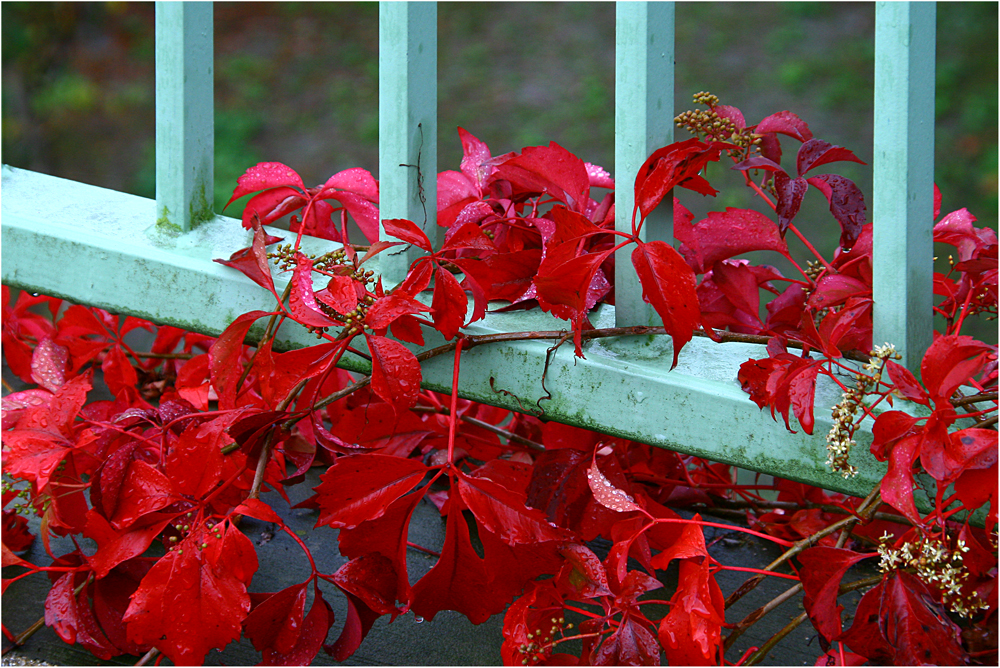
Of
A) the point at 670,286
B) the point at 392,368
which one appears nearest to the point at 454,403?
the point at 392,368

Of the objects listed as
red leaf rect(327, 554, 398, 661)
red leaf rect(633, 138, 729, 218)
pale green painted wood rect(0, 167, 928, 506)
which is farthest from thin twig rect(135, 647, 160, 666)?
red leaf rect(633, 138, 729, 218)

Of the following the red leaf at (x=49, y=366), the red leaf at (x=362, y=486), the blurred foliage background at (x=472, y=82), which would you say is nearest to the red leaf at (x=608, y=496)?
Result: the red leaf at (x=362, y=486)

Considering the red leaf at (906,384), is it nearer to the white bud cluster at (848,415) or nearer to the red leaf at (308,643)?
the white bud cluster at (848,415)

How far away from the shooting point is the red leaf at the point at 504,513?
0.47 metres

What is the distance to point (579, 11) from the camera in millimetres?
4180

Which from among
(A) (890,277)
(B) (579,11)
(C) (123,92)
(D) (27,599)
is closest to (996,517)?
(A) (890,277)

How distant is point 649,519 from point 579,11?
413cm

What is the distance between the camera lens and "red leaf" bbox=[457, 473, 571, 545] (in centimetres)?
47

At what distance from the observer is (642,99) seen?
0.54m

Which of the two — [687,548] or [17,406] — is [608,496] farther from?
[17,406]

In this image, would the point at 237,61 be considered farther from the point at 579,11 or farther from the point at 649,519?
the point at 649,519

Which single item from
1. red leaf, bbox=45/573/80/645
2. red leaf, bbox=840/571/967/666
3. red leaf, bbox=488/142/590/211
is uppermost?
red leaf, bbox=488/142/590/211

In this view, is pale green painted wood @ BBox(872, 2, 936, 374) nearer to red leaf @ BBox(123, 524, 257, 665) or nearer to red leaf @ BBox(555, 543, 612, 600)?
red leaf @ BBox(555, 543, 612, 600)

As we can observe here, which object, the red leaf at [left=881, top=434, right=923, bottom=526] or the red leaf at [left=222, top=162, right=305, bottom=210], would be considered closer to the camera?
the red leaf at [left=881, top=434, right=923, bottom=526]
